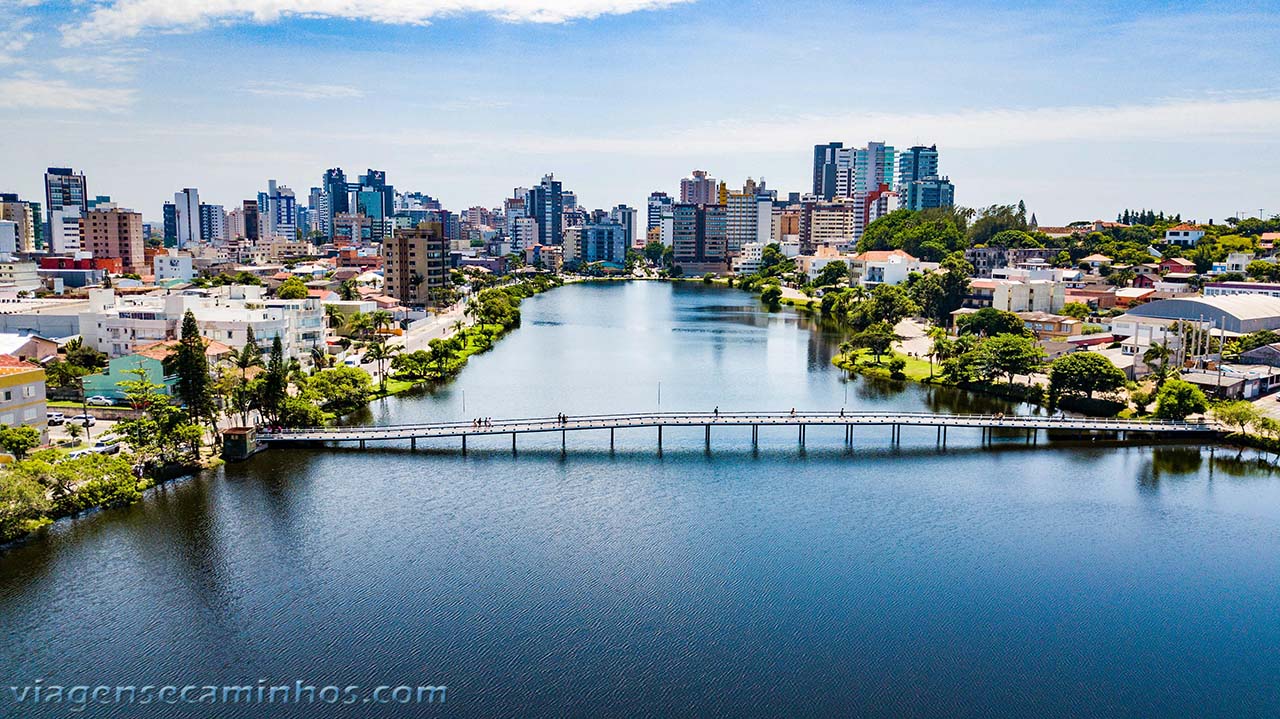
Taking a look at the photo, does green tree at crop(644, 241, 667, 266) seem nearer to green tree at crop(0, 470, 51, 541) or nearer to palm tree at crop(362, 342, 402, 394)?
palm tree at crop(362, 342, 402, 394)

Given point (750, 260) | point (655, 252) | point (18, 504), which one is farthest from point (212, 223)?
point (18, 504)

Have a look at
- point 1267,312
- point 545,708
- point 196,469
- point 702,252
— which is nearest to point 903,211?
point 702,252

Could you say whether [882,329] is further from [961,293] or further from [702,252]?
[702,252]

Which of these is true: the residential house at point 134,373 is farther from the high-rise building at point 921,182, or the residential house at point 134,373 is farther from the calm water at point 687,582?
the high-rise building at point 921,182

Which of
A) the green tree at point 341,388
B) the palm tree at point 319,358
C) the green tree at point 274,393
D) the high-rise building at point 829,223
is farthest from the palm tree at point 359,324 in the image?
the high-rise building at point 829,223

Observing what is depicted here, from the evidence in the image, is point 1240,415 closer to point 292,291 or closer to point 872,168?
A: point 292,291

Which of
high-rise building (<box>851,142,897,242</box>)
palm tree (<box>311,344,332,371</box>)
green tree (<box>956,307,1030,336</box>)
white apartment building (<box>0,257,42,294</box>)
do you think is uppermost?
high-rise building (<box>851,142,897,242</box>)

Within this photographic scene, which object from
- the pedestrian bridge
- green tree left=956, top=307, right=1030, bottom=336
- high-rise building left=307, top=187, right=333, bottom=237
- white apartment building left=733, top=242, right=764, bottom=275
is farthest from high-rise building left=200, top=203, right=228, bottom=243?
the pedestrian bridge
